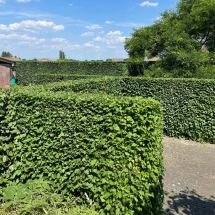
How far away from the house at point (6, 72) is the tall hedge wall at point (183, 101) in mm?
17589

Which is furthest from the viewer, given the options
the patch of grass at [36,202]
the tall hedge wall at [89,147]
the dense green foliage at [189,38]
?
the dense green foliage at [189,38]

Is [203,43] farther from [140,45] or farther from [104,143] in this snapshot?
[104,143]

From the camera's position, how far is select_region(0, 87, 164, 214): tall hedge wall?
9.70 ft

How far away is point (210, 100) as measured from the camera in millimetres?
6887

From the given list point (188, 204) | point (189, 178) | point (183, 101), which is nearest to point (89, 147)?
point (188, 204)

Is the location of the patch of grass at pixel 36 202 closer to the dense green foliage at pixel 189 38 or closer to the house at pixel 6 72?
the dense green foliage at pixel 189 38

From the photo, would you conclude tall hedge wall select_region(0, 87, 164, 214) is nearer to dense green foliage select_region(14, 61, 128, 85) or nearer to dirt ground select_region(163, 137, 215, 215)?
dirt ground select_region(163, 137, 215, 215)

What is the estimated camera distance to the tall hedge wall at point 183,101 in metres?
6.93

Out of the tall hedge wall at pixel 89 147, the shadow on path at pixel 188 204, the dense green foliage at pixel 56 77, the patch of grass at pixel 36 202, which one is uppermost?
the dense green foliage at pixel 56 77

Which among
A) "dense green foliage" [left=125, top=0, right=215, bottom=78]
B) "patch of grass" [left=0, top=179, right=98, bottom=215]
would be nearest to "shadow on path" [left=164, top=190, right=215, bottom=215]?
"patch of grass" [left=0, top=179, right=98, bottom=215]

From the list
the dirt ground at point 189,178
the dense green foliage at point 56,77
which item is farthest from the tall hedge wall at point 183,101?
the dense green foliage at point 56,77

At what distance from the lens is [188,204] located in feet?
12.4

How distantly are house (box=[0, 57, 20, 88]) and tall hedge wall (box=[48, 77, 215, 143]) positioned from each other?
57.7ft

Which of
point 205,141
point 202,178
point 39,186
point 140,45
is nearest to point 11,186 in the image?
point 39,186
